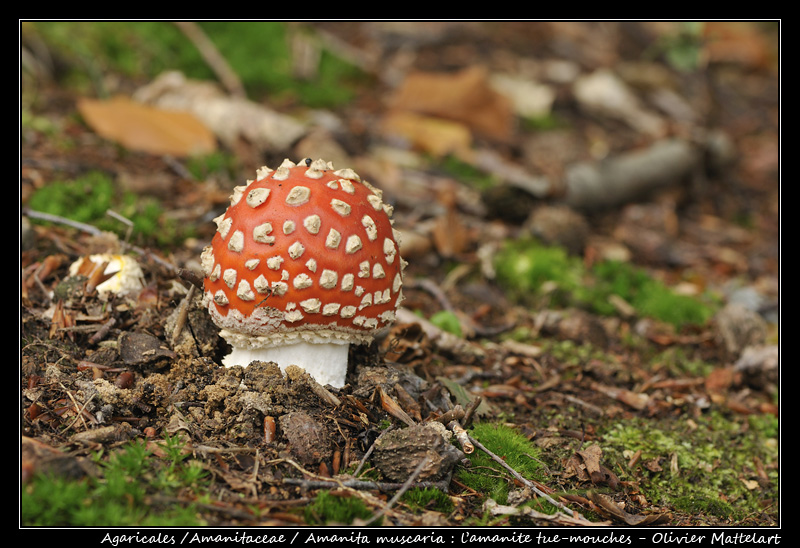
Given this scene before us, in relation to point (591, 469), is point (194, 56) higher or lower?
higher

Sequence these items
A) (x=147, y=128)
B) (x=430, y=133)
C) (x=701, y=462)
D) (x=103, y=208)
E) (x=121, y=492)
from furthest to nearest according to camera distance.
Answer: (x=430, y=133) < (x=147, y=128) < (x=103, y=208) < (x=701, y=462) < (x=121, y=492)

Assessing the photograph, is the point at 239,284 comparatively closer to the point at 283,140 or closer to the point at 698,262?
the point at 283,140

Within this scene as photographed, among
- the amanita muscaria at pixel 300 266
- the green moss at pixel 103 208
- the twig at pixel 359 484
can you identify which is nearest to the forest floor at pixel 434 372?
the twig at pixel 359 484

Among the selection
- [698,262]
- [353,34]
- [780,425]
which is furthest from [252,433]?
[353,34]

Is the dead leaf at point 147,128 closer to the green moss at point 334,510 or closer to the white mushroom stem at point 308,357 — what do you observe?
the white mushroom stem at point 308,357

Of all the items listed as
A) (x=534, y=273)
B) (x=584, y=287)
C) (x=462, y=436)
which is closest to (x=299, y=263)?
(x=462, y=436)

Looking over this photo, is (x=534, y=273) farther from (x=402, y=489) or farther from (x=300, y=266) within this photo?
(x=402, y=489)
